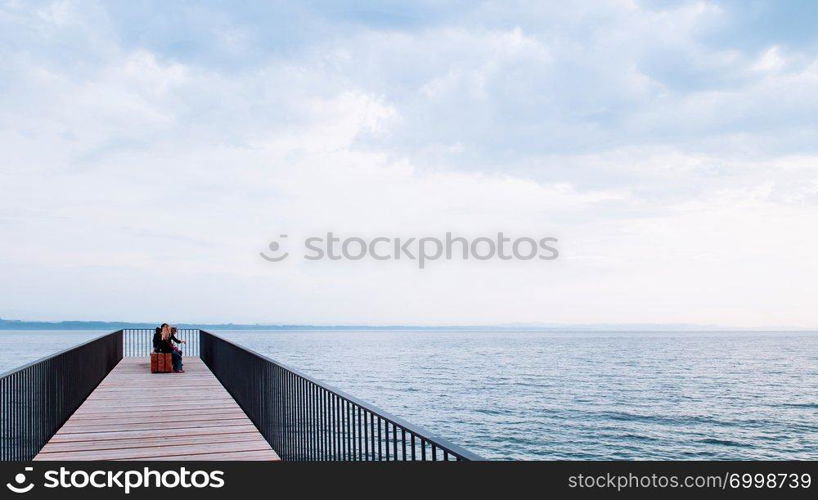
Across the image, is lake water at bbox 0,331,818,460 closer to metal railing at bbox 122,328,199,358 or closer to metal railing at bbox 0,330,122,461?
metal railing at bbox 122,328,199,358

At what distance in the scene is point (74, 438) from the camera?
27.8ft

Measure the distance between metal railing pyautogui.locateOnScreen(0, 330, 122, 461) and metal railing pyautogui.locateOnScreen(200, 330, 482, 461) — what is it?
8.40 feet

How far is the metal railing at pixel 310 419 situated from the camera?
382 centimetres

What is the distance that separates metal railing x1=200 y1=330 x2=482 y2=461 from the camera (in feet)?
12.5

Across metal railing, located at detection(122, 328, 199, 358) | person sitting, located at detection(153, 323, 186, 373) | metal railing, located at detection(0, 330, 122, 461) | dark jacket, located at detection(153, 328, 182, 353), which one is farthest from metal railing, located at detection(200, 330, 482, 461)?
metal railing, located at detection(122, 328, 199, 358)

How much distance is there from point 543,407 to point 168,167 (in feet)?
102

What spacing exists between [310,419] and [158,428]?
3932mm

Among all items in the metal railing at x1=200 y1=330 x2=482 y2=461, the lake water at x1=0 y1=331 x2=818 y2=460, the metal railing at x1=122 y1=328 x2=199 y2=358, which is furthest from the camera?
the lake water at x1=0 y1=331 x2=818 y2=460

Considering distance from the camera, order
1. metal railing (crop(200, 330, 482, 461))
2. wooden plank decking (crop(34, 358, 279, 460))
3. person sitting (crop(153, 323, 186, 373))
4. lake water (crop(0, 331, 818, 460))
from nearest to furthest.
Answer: metal railing (crop(200, 330, 482, 461))
wooden plank decking (crop(34, 358, 279, 460))
person sitting (crop(153, 323, 186, 373))
lake water (crop(0, 331, 818, 460))

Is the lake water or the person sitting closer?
the person sitting
